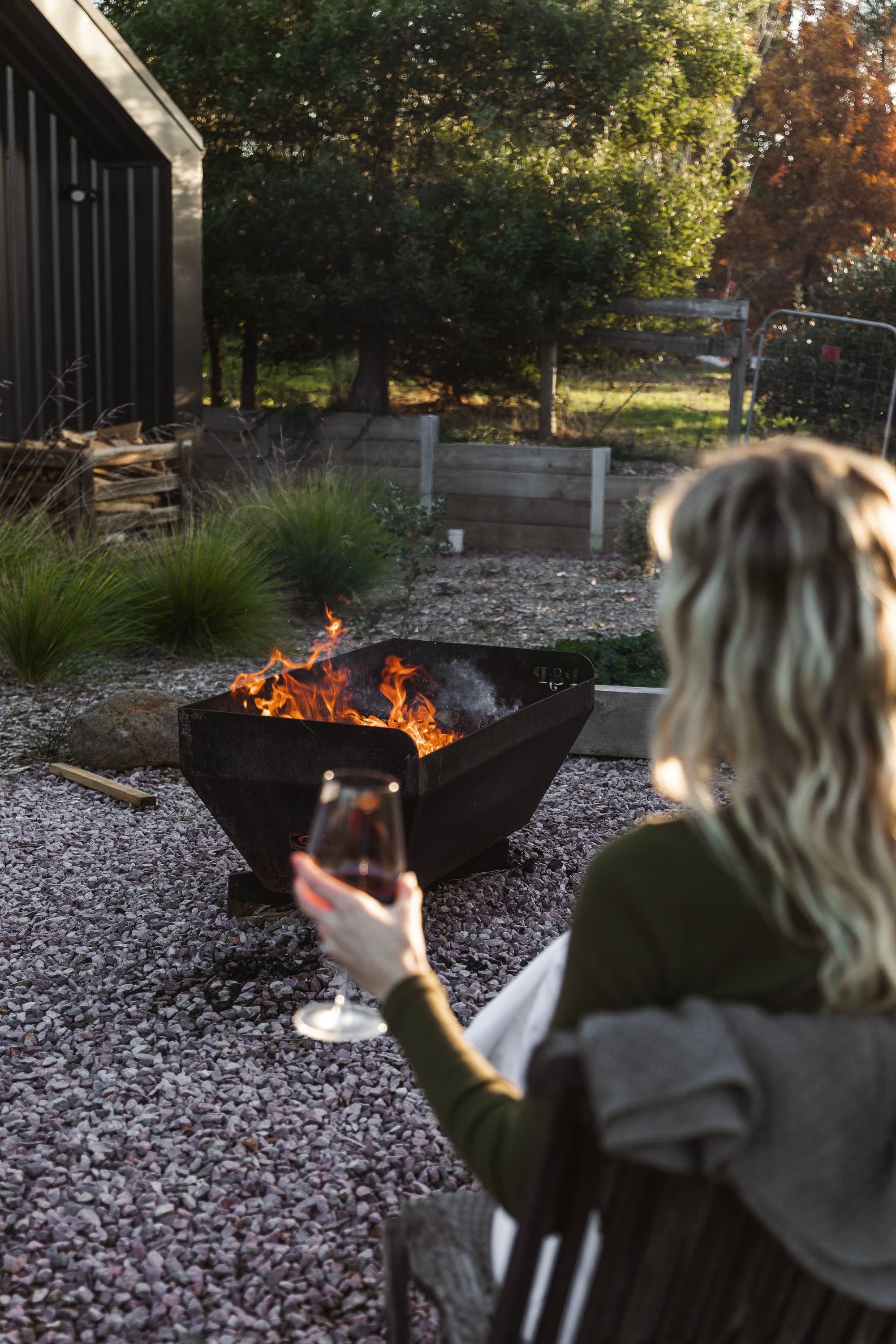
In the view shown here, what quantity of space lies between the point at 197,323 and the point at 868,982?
31.5 feet

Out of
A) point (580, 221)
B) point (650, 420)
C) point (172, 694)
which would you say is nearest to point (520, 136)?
point (580, 221)

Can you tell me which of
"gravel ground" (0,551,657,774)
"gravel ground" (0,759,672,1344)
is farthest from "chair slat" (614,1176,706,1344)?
"gravel ground" (0,551,657,774)

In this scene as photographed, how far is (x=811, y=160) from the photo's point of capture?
16062 mm

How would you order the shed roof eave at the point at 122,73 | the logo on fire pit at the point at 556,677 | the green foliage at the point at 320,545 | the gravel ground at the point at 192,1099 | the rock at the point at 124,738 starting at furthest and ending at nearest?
the shed roof eave at the point at 122,73
the green foliage at the point at 320,545
the rock at the point at 124,738
the logo on fire pit at the point at 556,677
the gravel ground at the point at 192,1099

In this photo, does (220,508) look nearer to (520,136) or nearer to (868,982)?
(520,136)

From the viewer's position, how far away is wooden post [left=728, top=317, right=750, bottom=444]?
35.0ft

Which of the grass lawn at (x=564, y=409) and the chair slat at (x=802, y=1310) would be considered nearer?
the chair slat at (x=802, y=1310)

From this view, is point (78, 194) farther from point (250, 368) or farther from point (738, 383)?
point (738, 383)

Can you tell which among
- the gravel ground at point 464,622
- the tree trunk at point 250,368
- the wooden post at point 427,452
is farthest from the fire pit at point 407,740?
the tree trunk at point 250,368

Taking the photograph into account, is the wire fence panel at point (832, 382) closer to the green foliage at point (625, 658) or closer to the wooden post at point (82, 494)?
the green foliage at point (625, 658)

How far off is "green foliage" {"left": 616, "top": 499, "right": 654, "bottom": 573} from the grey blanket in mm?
8363

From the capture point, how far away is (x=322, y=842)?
133 centimetres

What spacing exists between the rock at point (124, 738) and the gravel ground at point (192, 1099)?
679 millimetres

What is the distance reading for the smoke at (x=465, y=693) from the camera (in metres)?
4.01
